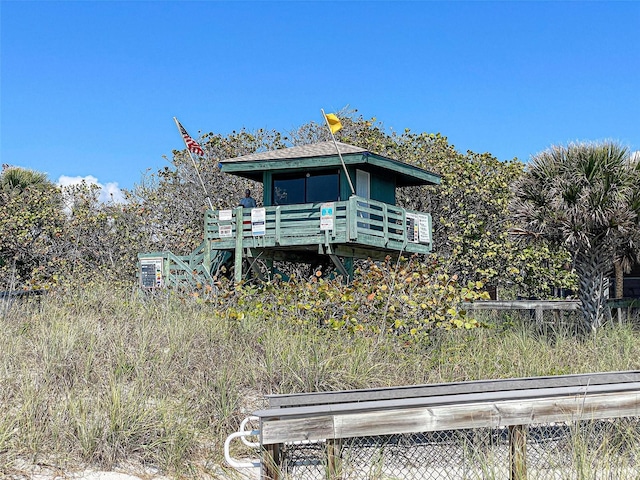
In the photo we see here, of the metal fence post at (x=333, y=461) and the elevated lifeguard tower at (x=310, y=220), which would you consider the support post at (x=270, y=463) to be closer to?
the metal fence post at (x=333, y=461)

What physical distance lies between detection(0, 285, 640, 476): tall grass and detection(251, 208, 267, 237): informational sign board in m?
7.83

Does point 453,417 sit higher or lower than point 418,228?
lower

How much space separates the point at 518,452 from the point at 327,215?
1339 cm

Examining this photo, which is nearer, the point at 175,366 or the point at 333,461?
the point at 333,461

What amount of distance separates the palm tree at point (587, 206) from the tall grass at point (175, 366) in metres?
2.99

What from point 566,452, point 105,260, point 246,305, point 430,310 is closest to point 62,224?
point 105,260

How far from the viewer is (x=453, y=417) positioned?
19.3 ft

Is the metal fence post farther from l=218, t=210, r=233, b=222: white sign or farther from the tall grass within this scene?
l=218, t=210, r=233, b=222: white sign

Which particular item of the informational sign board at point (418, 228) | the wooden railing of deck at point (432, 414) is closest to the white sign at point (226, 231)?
the informational sign board at point (418, 228)

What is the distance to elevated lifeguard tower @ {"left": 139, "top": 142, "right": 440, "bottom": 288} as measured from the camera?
19.2 meters

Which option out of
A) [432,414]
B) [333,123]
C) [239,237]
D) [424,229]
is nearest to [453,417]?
[432,414]

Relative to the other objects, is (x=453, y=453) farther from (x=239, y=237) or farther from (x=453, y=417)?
(x=239, y=237)

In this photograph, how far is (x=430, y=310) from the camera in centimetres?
1110

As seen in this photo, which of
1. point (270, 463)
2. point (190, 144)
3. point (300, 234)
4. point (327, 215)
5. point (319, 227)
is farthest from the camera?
point (190, 144)
